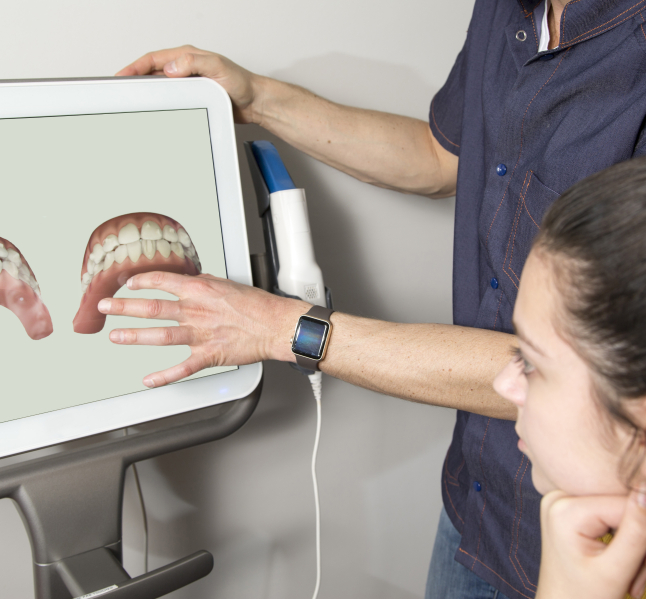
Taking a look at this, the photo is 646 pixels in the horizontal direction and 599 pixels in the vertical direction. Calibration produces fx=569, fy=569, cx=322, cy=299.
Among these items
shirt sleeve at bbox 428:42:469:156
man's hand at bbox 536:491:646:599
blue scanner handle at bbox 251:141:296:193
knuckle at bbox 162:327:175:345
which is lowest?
man's hand at bbox 536:491:646:599

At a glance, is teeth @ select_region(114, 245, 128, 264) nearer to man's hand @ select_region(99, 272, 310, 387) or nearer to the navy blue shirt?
man's hand @ select_region(99, 272, 310, 387)

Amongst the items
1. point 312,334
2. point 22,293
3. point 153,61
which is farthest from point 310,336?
Answer: point 153,61

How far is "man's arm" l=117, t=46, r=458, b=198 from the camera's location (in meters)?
0.87

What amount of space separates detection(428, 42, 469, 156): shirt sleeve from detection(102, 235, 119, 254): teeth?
0.64m

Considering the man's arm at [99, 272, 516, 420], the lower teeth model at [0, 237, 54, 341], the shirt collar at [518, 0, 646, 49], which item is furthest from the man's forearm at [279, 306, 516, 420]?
the shirt collar at [518, 0, 646, 49]

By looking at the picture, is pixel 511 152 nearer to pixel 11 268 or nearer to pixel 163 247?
pixel 163 247

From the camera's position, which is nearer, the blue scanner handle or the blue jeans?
the blue scanner handle

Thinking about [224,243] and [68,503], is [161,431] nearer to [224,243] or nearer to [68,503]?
[68,503]

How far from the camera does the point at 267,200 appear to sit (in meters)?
0.91

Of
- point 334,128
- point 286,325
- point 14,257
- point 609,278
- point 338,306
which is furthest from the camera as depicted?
point 338,306

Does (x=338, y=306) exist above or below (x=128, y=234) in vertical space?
below

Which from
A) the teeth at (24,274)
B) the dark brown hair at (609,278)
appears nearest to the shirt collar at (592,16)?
the dark brown hair at (609,278)

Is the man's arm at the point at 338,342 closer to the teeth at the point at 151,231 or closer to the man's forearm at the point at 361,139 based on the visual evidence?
the teeth at the point at 151,231

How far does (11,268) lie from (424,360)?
0.56m
